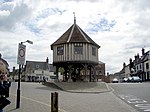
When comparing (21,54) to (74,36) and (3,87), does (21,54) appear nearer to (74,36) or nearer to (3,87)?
(3,87)

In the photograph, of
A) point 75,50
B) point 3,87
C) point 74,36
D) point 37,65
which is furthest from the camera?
point 37,65

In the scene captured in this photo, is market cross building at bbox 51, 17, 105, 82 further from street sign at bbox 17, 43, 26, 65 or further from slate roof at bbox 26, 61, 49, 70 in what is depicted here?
slate roof at bbox 26, 61, 49, 70

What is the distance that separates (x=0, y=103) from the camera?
6.30m


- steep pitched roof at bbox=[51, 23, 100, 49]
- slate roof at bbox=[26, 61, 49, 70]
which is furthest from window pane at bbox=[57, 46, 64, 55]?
slate roof at bbox=[26, 61, 49, 70]

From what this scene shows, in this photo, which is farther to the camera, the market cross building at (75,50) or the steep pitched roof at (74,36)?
the steep pitched roof at (74,36)

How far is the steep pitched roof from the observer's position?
3756cm

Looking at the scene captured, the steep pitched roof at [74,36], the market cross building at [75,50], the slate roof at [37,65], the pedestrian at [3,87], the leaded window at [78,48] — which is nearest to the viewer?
the pedestrian at [3,87]

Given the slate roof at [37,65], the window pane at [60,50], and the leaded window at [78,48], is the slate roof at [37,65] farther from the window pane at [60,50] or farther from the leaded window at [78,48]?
the leaded window at [78,48]

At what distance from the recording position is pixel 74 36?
3828cm

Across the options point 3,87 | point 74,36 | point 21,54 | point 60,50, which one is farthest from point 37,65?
point 3,87

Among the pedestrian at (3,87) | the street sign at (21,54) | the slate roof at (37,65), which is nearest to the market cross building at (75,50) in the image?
the street sign at (21,54)

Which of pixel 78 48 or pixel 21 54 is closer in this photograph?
pixel 21 54

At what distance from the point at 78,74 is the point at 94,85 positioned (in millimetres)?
7383

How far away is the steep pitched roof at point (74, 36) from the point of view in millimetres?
37562
